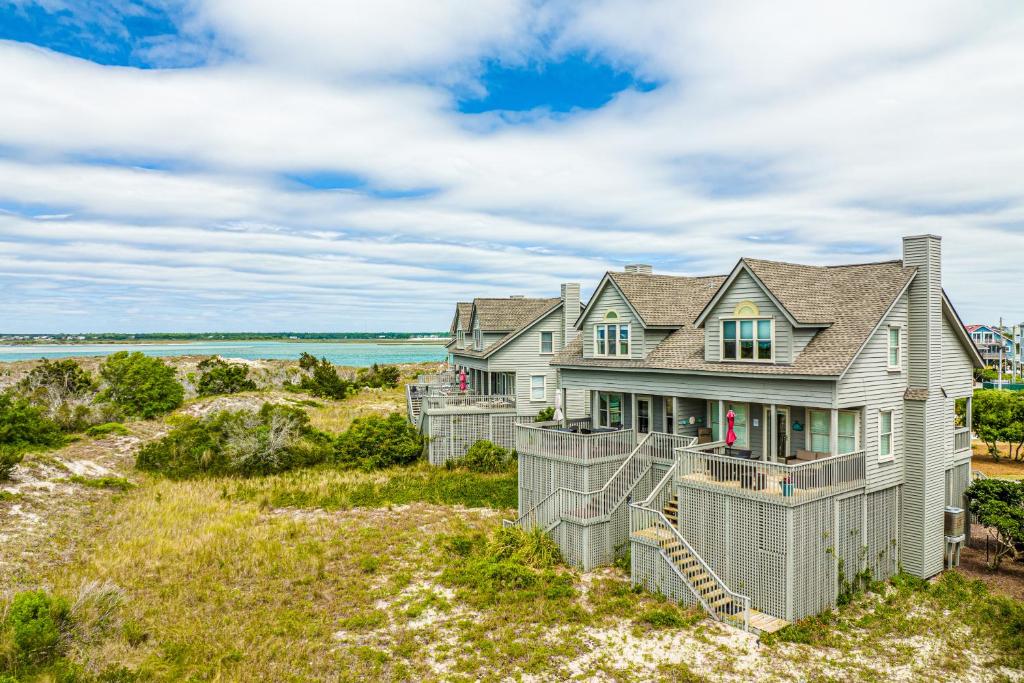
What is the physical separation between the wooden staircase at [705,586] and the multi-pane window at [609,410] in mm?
7650

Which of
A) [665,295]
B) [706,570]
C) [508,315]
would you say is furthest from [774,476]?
[508,315]

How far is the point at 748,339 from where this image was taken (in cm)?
1975

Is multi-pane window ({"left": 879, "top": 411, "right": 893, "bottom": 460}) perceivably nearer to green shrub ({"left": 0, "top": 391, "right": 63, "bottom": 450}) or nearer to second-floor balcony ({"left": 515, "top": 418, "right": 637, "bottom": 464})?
second-floor balcony ({"left": 515, "top": 418, "right": 637, "bottom": 464})

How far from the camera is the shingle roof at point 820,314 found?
17.9m

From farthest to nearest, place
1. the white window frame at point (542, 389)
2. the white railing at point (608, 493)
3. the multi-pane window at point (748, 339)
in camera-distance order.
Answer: the white window frame at point (542, 389)
the white railing at point (608, 493)
the multi-pane window at point (748, 339)

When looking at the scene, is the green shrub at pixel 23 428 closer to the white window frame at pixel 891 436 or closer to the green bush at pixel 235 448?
the green bush at pixel 235 448

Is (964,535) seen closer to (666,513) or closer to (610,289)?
(666,513)

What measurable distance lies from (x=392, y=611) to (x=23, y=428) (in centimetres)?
2840

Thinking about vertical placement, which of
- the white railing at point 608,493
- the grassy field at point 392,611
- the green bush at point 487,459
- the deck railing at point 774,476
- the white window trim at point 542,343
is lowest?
the grassy field at point 392,611

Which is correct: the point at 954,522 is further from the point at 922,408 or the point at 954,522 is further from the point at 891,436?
the point at 922,408

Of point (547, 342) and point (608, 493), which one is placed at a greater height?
point (547, 342)

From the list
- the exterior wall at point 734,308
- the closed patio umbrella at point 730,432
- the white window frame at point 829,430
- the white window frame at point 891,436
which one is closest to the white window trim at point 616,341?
the exterior wall at point 734,308

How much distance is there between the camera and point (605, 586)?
18391mm

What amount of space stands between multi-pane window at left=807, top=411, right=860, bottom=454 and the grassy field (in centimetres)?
420
